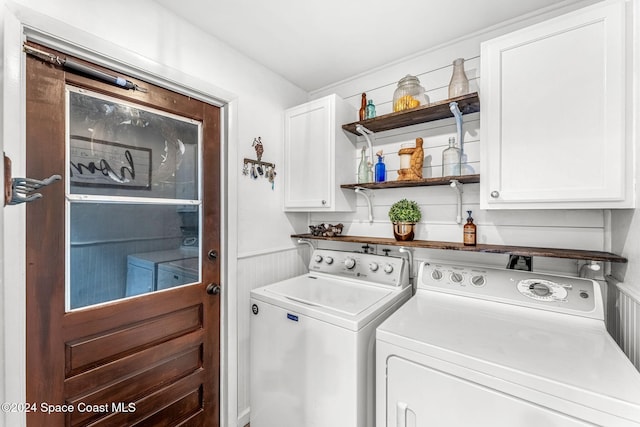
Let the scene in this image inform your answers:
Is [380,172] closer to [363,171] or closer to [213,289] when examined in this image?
[363,171]

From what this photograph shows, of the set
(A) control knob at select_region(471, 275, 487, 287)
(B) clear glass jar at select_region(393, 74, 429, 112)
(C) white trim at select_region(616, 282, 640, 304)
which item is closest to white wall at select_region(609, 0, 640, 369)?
(C) white trim at select_region(616, 282, 640, 304)

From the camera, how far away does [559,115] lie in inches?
47.9

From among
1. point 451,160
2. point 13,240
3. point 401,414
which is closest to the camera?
point 13,240

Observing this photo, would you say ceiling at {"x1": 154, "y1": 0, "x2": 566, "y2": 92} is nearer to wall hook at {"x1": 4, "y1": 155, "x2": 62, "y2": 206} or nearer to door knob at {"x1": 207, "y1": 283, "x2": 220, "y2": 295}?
wall hook at {"x1": 4, "y1": 155, "x2": 62, "y2": 206}

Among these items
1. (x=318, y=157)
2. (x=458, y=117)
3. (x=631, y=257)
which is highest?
(x=458, y=117)

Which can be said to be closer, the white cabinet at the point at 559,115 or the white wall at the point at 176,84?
the white wall at the point at 176,84

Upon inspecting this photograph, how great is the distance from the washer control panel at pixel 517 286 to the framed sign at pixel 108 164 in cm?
170

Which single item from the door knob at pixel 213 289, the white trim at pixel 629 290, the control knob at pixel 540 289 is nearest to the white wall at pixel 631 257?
the white trim at pixel 629 290

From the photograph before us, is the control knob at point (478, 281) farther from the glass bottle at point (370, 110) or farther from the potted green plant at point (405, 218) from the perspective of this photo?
the glass bottle at point (370, 110)

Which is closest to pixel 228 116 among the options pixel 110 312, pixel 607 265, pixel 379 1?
pixel 379 1

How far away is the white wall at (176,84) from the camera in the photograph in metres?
1.01

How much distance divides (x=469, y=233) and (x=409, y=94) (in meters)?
0.95

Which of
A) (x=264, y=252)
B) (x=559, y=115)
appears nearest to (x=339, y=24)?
(x=559, y=115)

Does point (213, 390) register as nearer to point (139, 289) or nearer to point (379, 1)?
point (139, 289)
